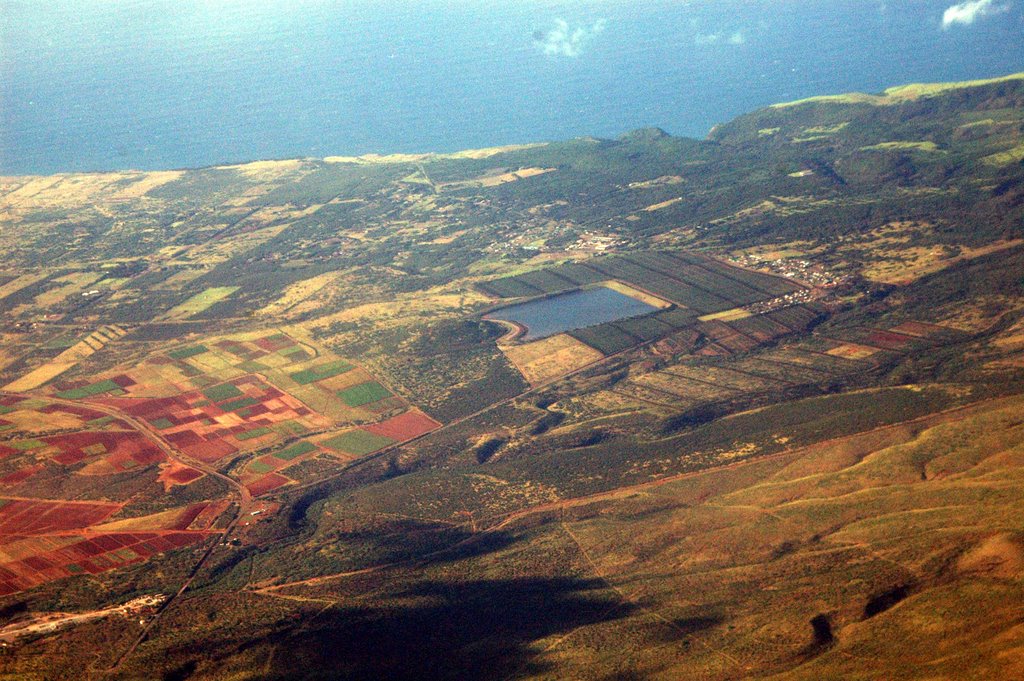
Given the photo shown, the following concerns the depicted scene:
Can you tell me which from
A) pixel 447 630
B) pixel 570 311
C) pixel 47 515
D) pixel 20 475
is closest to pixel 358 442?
pixel 47 515

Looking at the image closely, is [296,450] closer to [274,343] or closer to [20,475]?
[20,475]

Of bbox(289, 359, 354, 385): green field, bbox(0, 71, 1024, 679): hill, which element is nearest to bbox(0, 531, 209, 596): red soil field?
bbox(0, 71, 1024, 679): hill

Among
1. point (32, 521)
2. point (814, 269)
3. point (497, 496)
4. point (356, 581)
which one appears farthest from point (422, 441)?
point (814, 269)

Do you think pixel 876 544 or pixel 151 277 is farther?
pixel 151 277

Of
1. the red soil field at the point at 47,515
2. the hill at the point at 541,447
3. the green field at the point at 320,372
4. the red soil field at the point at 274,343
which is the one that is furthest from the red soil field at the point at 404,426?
the red soil field at the point at 47,515

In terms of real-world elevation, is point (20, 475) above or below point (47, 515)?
above

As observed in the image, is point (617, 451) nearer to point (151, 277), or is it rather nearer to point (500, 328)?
point (500, 328)
